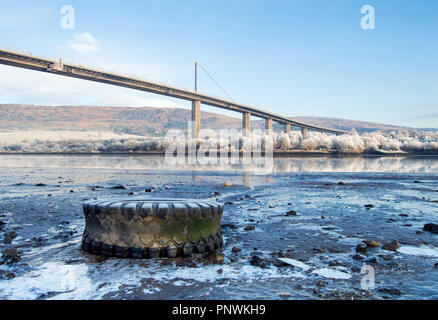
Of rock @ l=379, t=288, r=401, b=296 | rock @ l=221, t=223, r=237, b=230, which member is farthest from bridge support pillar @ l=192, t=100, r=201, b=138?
rock @ l=379, t=288, r=401, b=296

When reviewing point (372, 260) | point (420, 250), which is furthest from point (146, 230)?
point (420, 250)

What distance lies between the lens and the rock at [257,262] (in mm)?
3791

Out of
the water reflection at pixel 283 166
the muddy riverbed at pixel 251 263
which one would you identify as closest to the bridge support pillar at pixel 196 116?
the water reflection at pixel 283 166

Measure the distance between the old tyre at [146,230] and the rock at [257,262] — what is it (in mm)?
637

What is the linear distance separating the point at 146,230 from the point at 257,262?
1330 mm

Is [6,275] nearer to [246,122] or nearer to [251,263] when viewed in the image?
[251,263]

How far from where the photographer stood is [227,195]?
33.7 feet

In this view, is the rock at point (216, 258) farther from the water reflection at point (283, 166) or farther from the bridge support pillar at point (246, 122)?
the bridge support pillar at point (246, 122)

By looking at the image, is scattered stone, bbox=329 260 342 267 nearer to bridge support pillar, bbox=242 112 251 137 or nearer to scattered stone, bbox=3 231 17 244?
scattered stone, bbox=3 231 17 244

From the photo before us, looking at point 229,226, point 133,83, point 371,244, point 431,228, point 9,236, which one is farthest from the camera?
point 133,83

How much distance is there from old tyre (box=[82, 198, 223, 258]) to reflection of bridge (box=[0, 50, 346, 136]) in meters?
60.1

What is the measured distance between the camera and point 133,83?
68438mm

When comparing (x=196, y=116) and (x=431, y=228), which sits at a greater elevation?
(x=196, y=116)

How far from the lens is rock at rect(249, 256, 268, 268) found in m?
3.79
